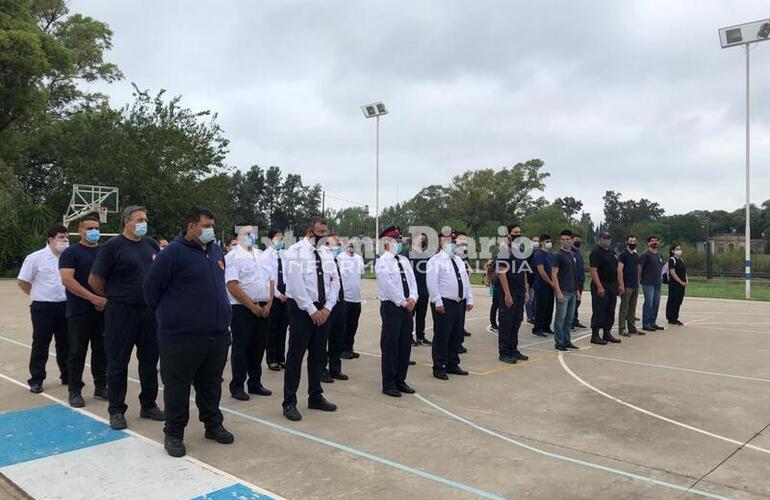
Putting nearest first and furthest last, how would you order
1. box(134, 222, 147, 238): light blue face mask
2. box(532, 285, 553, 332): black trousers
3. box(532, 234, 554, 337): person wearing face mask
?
1. box(134, 222, 147, 238): light blue face mask
2. box(532, 234, 554, 337): person wearing face mask
3. box(532, 285, 553, 332): black trousers

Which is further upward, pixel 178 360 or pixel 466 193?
pixel 466 193

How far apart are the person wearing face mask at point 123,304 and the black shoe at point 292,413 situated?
1.10 metres

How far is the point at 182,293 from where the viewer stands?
451 cm

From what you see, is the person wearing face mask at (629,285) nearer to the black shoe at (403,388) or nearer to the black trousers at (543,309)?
the black trousers at (543,309)

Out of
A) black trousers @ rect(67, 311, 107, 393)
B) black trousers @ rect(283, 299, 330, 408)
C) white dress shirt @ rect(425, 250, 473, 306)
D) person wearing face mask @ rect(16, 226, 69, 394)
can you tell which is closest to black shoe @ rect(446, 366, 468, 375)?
white dress shirt @ rect(425, 250, 473, 306)

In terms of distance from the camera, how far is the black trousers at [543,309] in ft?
36.8

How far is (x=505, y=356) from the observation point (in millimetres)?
8453

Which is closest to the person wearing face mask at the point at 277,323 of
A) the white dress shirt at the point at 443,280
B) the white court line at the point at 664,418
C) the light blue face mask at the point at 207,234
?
the white dress shirt at the point at 443,280

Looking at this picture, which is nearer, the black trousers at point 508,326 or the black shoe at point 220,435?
the black shoe at point 220,435

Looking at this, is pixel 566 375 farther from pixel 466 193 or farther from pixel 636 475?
pixel 466 193

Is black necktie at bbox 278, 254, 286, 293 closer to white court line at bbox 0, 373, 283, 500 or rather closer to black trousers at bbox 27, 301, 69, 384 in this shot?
black trousers at bbox 27, 301, 69, 384

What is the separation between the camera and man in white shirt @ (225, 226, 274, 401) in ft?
20.6

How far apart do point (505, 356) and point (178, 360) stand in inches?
207

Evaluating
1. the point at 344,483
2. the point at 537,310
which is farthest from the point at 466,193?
the point at 344,483
